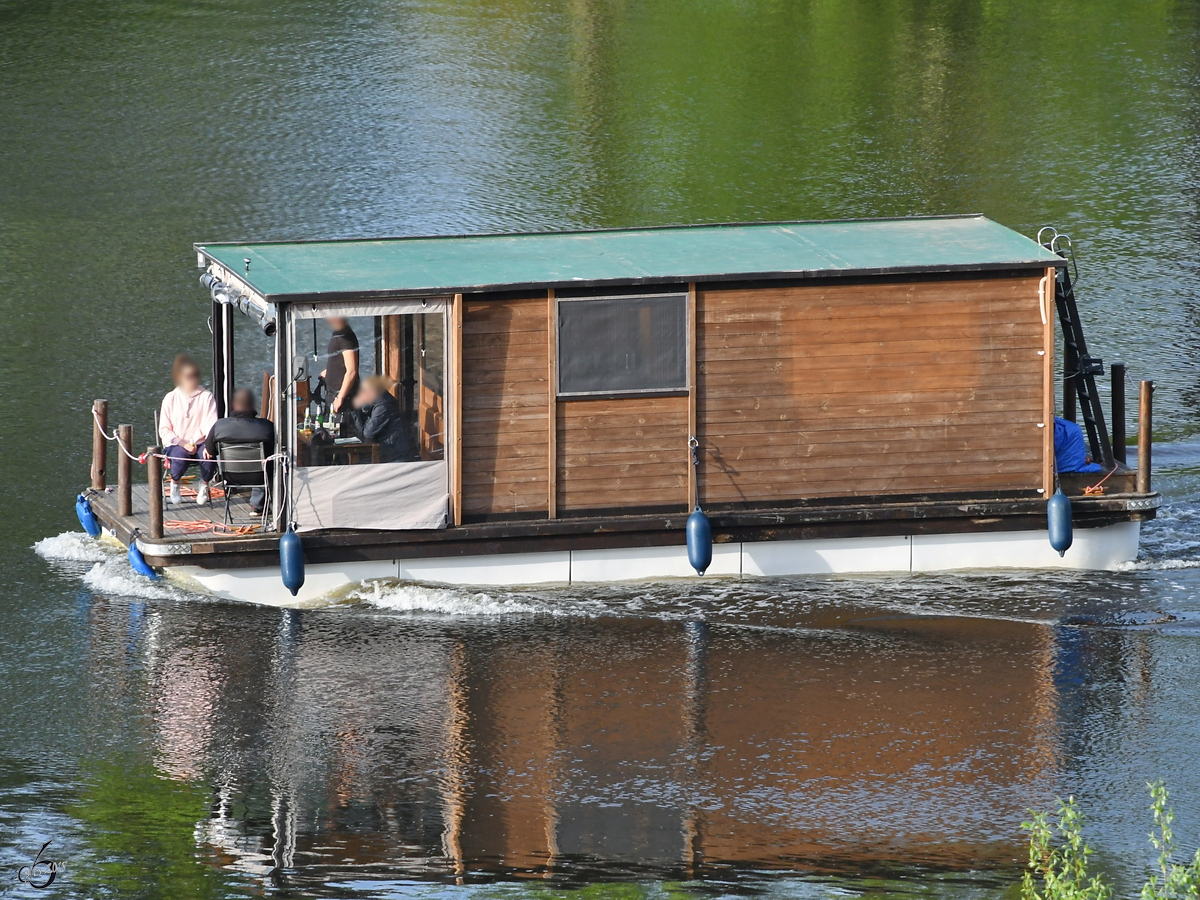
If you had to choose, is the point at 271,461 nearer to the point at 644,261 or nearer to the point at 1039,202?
the point at 644,261

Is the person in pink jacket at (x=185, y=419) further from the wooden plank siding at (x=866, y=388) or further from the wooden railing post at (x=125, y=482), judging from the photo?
the wooden plank siding at (x=866, y=388)

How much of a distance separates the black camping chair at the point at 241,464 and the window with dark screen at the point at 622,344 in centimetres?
265

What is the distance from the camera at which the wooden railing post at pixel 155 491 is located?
1402cm

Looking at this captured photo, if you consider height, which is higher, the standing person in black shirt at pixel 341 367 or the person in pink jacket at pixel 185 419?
the standing person in black shirt at pixel 341 367

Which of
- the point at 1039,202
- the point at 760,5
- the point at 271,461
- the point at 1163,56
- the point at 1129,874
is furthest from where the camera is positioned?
the point at 760,5

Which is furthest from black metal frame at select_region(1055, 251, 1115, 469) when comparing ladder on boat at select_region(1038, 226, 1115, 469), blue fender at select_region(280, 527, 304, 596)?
blue fender at select_region(280, 527, 304, 596)

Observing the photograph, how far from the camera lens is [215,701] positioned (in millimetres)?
12500

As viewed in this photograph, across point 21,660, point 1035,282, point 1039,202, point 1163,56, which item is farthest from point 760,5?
point 21,660

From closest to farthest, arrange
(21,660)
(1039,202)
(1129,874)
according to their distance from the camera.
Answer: (1129,874), (21,660), (1039,202)

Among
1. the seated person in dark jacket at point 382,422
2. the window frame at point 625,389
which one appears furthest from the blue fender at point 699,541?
the seated person in dark jacket at point 382,422

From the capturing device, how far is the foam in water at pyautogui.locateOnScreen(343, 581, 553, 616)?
14.5 metres

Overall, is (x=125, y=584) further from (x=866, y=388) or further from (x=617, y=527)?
(x=866, y=388)

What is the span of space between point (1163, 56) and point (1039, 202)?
13.1 m

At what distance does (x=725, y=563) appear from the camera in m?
15.3
